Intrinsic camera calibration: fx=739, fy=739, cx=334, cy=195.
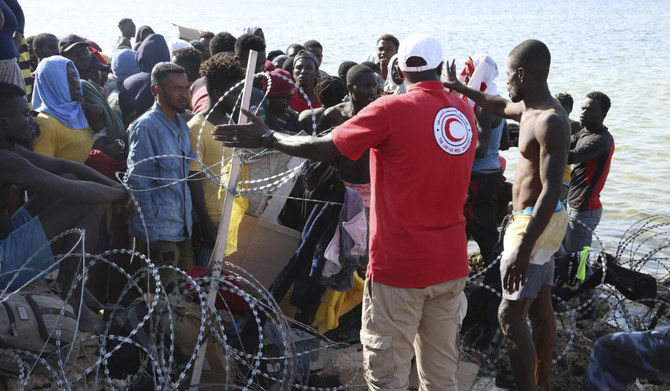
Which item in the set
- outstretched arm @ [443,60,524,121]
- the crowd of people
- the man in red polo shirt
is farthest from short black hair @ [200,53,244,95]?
the man in red polo shirt

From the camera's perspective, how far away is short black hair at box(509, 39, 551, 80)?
4543mm

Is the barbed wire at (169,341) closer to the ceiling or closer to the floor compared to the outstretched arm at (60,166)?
closer to the floor

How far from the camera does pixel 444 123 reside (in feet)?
12.6

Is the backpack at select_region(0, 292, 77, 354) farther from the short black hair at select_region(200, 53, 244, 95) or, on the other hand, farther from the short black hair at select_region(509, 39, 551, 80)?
the short black hair at select_region(509, 39, 551, 80)

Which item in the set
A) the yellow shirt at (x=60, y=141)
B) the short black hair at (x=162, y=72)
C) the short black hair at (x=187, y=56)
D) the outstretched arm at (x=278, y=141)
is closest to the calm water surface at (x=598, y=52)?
the short black hair at (x=187, y=56)

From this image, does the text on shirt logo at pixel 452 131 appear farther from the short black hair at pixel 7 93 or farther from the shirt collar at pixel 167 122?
the short black hair at pixel 7 93

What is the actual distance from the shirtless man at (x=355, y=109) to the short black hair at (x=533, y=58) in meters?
1.47

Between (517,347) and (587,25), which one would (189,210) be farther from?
(587,25)

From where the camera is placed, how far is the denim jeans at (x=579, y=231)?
6.85 m

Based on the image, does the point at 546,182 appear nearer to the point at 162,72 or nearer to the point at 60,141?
the point at 162,72

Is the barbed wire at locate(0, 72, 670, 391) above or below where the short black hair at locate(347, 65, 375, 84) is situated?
below

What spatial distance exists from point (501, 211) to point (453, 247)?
358cm

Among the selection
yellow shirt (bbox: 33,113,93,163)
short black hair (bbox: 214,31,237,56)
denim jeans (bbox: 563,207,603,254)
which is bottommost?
denim jeans (bbox: 563,207,603,254)

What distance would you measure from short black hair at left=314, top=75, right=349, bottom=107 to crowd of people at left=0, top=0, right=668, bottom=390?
0.04 ft
